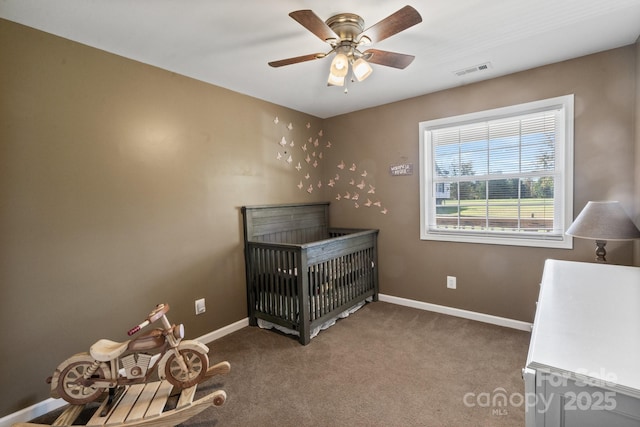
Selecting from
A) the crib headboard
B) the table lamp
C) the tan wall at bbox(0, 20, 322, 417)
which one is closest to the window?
the table lamp

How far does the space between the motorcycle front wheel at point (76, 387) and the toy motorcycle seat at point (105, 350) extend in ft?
0.25

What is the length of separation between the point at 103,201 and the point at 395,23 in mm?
2149

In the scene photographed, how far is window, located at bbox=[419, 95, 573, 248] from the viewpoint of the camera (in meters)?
2.57

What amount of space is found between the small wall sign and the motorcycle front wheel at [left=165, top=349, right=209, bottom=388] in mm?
2569

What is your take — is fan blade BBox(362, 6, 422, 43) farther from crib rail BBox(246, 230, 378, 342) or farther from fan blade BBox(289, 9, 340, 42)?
crib rail BBox(246, 230, 378, 342)

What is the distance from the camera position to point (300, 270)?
8.64ft

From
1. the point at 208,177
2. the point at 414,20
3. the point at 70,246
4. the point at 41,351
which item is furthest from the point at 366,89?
the point at 41,351

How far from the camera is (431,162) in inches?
128

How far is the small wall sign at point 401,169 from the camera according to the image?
3334 millimetres

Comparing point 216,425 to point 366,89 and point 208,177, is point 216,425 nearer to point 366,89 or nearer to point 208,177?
point 208,177

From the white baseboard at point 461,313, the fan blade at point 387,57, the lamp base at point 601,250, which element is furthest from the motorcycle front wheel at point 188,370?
the lamp base at point 601,250

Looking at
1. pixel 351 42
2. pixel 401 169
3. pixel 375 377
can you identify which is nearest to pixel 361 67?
pixel 351 42

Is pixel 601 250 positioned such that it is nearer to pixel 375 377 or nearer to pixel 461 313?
pixel 461 313

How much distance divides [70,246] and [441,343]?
9.34 feet
